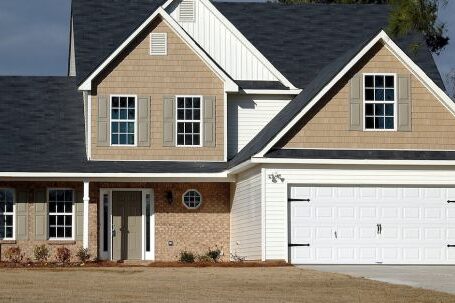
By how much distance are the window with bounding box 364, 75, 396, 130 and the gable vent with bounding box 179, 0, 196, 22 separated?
8.15 metres

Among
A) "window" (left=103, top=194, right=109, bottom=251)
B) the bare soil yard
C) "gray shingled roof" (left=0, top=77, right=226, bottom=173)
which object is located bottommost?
the bare soil yard

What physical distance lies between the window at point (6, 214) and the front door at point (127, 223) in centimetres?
311

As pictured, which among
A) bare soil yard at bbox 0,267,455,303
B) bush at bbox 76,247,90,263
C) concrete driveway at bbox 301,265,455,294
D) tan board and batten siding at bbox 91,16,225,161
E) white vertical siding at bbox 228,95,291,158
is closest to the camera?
bare soil yard at bbox 0,267,455,303

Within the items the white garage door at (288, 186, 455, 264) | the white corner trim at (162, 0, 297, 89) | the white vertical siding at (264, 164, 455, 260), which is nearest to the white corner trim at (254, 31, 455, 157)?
the white vertical siding at (264, 164, 455, 260)

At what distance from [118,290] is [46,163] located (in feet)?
42.6

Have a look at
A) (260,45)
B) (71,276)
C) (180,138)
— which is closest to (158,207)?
(180,138)

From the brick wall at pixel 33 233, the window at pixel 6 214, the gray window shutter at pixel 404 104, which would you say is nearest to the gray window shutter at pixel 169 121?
the brick wall at pixel 33 233

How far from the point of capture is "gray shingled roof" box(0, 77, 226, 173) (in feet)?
108

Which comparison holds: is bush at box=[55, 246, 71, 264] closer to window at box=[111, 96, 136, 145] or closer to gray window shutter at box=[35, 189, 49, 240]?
gray window shutter at box=[35, 189, 49, 240]

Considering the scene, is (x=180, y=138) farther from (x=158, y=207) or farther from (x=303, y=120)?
(x=303, y=120)

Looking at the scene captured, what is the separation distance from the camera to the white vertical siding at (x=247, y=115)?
35062 millimetres

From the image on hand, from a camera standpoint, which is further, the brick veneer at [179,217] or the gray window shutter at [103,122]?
the gray window shutter at [103,122]

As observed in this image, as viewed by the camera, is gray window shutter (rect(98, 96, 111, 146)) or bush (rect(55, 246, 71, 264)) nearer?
bush (rect(55, 246, 71, 264))

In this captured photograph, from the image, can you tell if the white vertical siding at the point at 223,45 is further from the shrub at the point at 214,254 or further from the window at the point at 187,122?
the shrub at the point at 214,254
